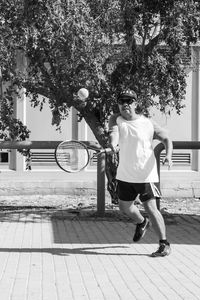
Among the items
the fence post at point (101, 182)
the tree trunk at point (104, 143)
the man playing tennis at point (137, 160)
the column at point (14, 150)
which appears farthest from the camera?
the column at point (14, 150)

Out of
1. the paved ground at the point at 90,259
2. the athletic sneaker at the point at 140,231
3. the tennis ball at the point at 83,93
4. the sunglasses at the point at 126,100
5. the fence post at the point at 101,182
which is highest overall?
the tennis ball at the point at 83,93

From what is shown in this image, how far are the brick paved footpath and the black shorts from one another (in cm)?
69

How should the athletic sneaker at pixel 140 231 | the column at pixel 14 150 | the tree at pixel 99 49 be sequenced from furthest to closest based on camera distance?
the column at pixel 14 150, the tree at pixel 99 49, the athletic sneaker at pixel 140 231

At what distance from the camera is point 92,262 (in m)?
6.73

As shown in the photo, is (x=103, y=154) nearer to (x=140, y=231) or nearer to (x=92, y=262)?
(x=140, y=231)

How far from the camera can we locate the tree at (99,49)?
851cm

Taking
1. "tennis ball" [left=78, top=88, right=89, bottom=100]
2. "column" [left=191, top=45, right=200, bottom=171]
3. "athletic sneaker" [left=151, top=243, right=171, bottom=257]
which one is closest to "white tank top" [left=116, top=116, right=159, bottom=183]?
"athletic sneaker" [left=151, top=243, right=171, bottom=257]

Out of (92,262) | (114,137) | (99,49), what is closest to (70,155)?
(114,137)

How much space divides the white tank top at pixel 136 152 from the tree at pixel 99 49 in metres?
1.98

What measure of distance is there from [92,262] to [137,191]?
3.32ft

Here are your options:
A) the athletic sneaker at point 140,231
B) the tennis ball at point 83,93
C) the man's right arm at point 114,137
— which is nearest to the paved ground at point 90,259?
the athletic sneaker at point 140,231

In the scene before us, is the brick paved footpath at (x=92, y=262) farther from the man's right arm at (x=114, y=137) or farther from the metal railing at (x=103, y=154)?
the man's right arm at (x=114, y=137)

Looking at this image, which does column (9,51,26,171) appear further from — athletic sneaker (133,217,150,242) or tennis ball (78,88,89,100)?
athletic sneaker (133,217,150,242)

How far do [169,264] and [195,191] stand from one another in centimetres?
712
